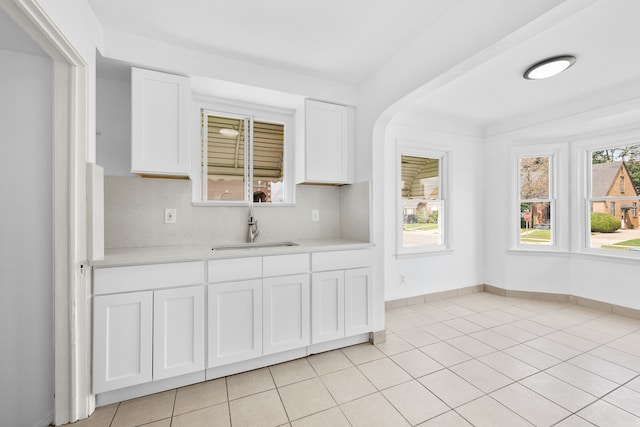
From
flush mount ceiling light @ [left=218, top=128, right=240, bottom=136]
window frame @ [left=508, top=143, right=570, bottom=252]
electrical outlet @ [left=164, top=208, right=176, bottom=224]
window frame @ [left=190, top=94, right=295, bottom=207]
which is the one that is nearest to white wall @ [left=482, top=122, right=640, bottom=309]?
window frame @ [left=508, top=143, right=570, bottom=252]

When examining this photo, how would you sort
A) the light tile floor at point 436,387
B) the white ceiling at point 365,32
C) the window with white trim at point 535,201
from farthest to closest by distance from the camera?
the window with white trim at point 535,201
the white ceiling at point 365,32
the light tile floor at point 436,387

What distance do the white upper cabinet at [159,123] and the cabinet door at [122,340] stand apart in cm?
95

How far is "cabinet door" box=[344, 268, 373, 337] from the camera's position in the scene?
2469 mm

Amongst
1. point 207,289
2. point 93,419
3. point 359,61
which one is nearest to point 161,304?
point 207,289

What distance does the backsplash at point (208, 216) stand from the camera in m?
2.30

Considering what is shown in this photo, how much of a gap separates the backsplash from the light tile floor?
3.76ft

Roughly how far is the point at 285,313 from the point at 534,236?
12.3 feet

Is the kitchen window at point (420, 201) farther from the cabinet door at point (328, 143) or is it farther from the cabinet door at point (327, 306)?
the cabinet door at point (327, 306)

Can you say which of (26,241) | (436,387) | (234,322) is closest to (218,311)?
(234,322)

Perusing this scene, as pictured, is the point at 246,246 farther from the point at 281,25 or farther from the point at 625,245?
the point at 625,245

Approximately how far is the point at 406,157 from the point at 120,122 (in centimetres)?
314

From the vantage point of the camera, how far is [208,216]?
2.59 m

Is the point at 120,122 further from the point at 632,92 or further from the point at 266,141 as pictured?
the point at 632,92

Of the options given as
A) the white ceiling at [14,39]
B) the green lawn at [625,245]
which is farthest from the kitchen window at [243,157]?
the green lawn at [625,245]
